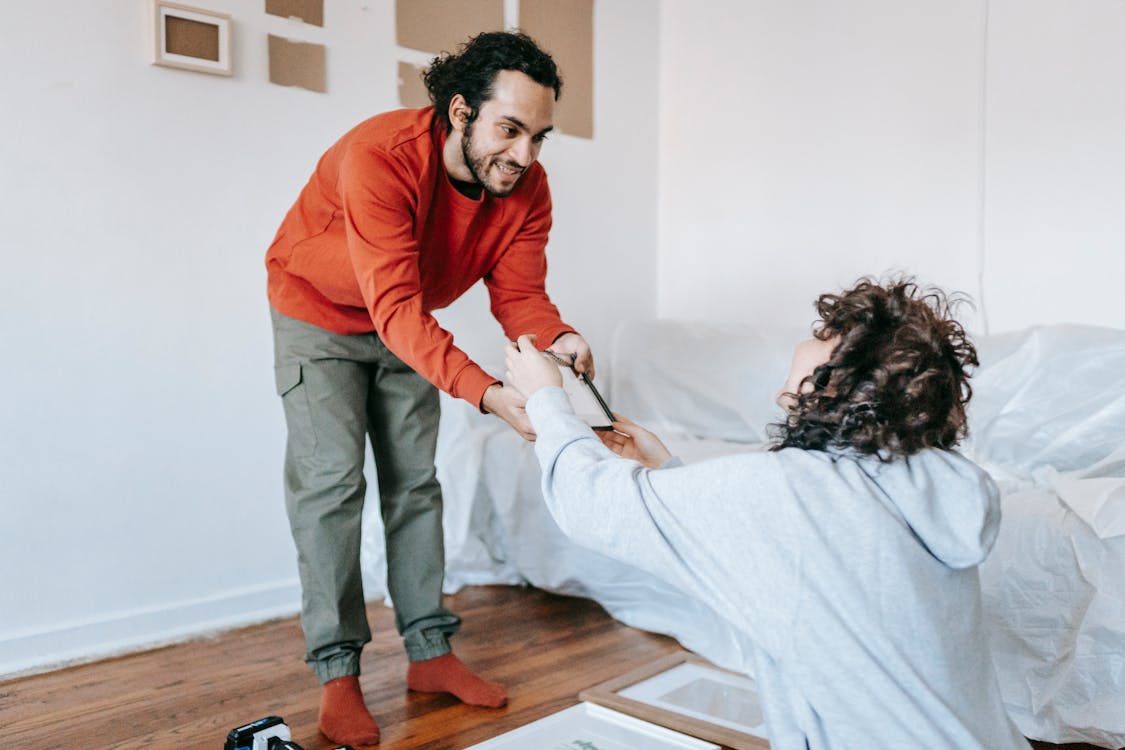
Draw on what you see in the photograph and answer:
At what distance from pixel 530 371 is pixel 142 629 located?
138 centimetres

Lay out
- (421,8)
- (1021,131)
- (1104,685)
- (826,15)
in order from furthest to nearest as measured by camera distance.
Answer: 1. (826,15)
2. (421,8)
3. (1021,131)
4. (1104,685)

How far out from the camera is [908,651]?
893 millimetres

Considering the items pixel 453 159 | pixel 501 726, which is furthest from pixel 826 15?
pixel 501 726

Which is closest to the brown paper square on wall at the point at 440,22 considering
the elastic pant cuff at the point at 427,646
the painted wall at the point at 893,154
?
the painted wall at the point at 893,154

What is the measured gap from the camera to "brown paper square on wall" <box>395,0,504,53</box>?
2.54m

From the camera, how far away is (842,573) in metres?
0.89

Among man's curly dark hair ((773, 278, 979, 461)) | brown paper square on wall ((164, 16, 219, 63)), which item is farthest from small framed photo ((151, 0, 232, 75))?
man's curly dark hair ((773, 278, 979, 461))

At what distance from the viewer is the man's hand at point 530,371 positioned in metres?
1.19

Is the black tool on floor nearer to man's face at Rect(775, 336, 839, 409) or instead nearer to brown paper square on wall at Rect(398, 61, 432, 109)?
man's face at Rect(775, 336, 839, 409)

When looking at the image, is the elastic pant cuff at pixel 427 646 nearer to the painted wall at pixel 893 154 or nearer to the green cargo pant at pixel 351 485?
the green cargo pant at pixel 351 485

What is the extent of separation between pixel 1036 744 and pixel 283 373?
142cm

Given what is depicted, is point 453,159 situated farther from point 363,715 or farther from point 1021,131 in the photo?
point 1021,131

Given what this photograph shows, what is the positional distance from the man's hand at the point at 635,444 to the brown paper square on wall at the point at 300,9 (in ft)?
4.69

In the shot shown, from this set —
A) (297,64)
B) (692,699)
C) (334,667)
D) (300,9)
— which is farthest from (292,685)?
(300,9)
